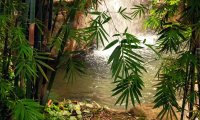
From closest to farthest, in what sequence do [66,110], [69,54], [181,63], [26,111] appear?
[26,111] → [181,63] → [69,54] → [66,110]

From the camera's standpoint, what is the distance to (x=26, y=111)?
1.47m

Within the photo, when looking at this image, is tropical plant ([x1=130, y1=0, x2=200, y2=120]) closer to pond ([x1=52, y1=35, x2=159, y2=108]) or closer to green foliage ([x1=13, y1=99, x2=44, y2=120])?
green foliage ([x1=13, y1=99, x2=44, y2=120])

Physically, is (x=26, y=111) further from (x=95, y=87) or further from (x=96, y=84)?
(x=96, y=84)

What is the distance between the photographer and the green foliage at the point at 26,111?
144 centimetres

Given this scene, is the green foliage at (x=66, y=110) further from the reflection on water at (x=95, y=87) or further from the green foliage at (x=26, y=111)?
the green foliage at (x=26, y=111)

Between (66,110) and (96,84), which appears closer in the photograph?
(66,110)

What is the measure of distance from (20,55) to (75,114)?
229 cm

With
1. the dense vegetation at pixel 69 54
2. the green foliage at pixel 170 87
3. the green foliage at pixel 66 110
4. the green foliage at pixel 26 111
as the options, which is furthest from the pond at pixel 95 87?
the green foliage at pixel 26 111

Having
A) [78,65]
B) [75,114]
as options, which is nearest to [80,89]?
[75,114]

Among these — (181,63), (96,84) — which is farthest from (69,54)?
(96,84)

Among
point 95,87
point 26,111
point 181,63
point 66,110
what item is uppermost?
point 181,63

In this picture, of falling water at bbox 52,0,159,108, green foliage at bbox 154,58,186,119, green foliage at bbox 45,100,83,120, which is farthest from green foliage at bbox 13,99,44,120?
falling water at bbox 52,0,159,108

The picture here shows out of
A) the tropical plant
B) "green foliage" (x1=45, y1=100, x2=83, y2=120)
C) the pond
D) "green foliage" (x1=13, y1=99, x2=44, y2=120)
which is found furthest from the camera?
the pond

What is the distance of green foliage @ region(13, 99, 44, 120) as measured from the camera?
4.73ft
